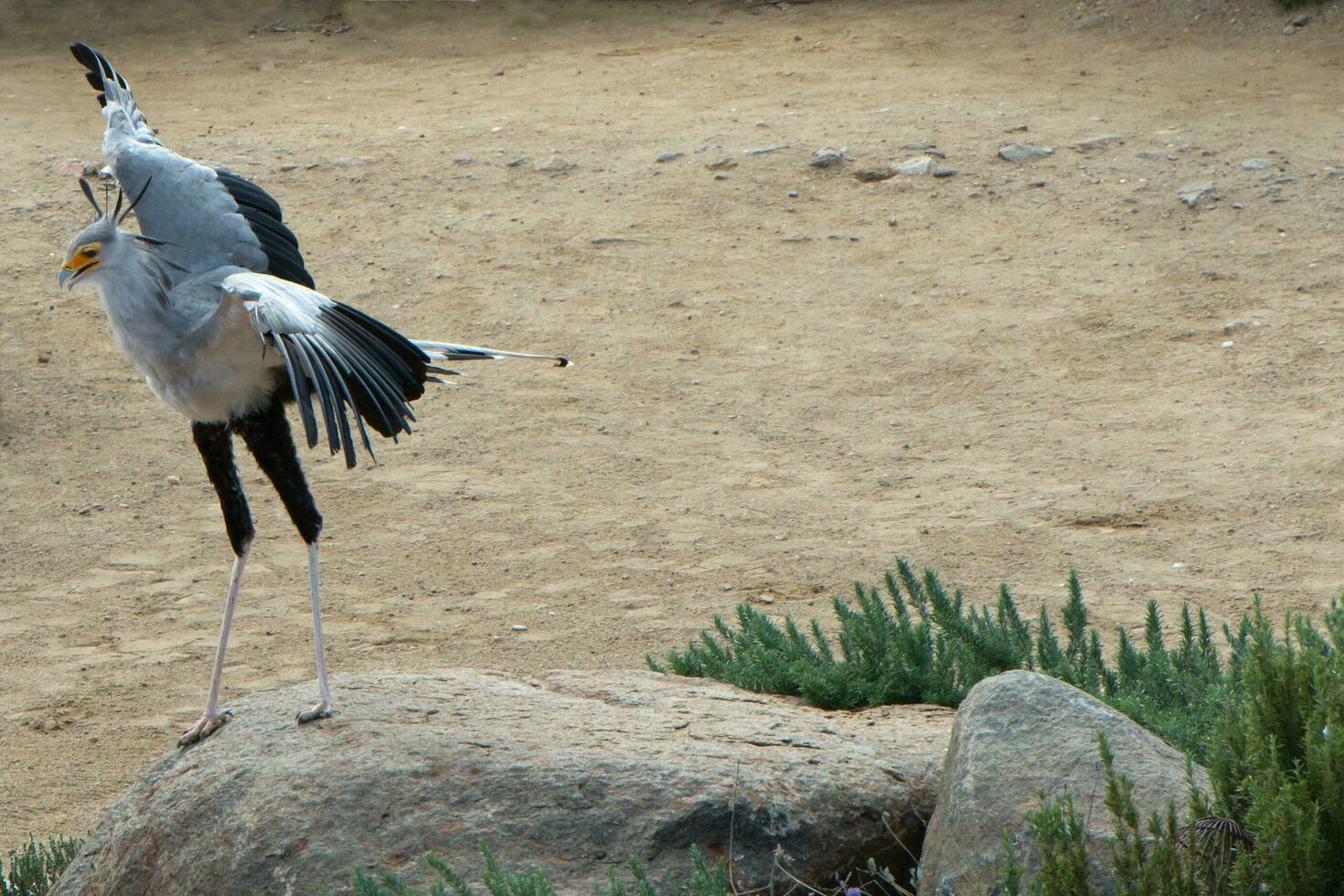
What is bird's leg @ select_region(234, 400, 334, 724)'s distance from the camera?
3.60 m

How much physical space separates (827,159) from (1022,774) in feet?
24.0

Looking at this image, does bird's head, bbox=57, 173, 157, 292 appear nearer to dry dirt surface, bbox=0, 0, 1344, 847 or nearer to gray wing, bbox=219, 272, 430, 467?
gray wing, bbox=219, 272, 430, 467

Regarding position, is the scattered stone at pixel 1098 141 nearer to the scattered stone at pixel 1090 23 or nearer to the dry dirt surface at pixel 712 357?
the dry dirt surface at pixel 712 357

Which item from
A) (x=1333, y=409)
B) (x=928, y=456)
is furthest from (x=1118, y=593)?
(x=1333, y=409)

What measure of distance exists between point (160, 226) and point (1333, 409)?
5437mm

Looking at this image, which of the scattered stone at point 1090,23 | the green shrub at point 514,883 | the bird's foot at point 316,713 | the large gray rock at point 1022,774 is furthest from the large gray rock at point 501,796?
the scattered stone at point 1090,23

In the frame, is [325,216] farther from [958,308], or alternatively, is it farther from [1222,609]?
[1222,609]

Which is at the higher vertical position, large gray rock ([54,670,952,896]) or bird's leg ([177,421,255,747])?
bird's leg ([177,421,255,747])

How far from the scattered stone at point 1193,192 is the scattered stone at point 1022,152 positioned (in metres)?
0.95

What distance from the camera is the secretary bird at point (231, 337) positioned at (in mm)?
3275

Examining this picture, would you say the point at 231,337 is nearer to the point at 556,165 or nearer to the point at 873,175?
the point at 873,175

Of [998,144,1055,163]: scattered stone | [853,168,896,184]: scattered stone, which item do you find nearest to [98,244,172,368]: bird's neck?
[853,168,896,184]: scattered stone

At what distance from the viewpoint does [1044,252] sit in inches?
343

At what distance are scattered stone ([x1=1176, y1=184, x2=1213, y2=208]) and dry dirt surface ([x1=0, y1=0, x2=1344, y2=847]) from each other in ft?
0.15
